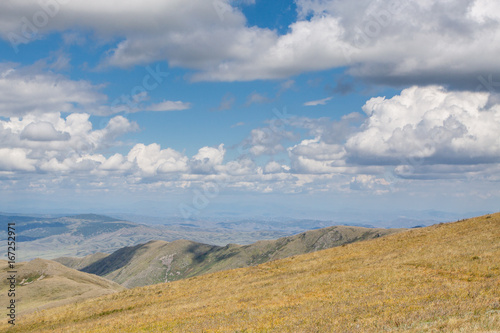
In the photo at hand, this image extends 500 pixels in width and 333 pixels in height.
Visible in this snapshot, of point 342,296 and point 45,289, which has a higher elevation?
point 342,296

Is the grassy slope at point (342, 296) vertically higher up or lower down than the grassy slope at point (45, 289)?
higher up

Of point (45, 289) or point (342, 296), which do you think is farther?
point (45, 289)

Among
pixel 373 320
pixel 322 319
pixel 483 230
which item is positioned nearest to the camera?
pixel 373 320

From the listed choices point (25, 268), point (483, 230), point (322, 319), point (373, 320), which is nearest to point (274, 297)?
point (322, 319)

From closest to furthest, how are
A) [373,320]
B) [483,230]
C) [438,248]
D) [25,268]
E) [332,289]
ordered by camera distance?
[373,320] < [332,289] < [438,248] < [483,230] < [25,268]

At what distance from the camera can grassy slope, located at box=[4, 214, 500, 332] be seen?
21812 millimetres

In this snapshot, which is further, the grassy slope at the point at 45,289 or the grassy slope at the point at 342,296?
the grassy slope at the point at 45,289

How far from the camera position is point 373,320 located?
2150cm

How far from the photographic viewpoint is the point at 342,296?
3234cm

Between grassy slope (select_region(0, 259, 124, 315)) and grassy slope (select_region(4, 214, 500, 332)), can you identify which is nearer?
grassy slope (select_region(4, 214, 500, 332))

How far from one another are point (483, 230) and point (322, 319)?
43.3m

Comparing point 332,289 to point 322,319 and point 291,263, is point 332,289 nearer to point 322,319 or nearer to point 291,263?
point 322,319

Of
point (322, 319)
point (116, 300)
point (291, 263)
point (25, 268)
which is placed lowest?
point (25, 268)

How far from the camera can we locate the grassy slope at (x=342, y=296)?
2181 centimetres
